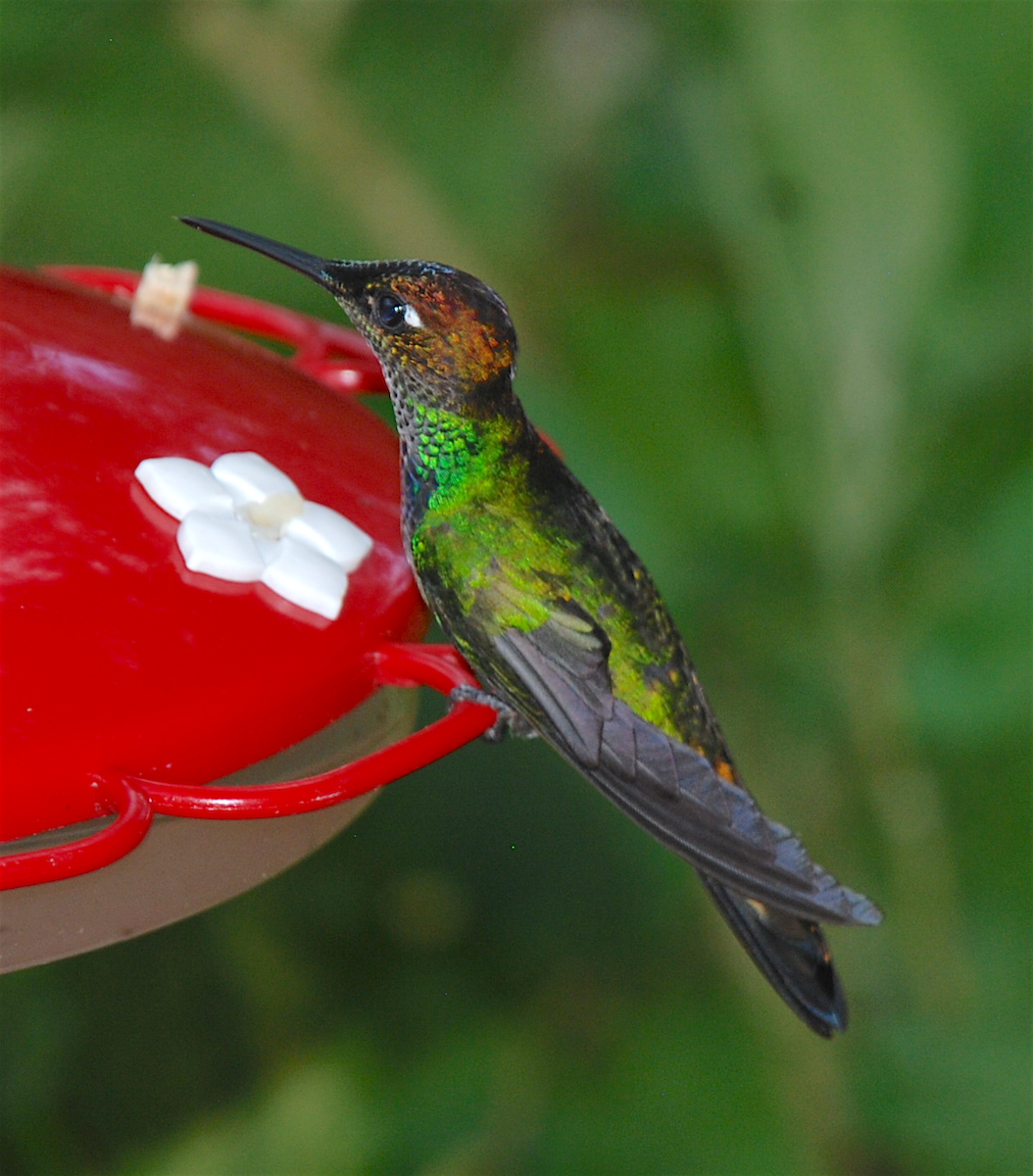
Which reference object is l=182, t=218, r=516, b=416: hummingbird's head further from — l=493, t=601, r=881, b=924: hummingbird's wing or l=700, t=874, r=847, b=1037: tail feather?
l=700, t=874, r=847, b=1037: tail feather

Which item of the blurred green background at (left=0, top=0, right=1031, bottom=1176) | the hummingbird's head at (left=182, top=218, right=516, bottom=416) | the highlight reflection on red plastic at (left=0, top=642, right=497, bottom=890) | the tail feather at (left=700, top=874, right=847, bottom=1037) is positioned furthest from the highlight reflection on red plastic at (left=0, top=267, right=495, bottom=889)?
the blurred green background at (left=0, top=0, right=1031, bottom=1176)

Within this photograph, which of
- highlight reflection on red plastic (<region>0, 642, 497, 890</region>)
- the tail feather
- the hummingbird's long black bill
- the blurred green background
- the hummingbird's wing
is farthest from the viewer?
the blurred green background

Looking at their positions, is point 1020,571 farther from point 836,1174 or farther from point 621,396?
point 836,1174

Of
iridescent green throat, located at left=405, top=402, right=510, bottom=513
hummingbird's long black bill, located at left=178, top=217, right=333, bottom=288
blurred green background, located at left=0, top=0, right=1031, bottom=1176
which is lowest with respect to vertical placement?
blurred green background, located at left=0, top=0, right=1031, bottom=1176

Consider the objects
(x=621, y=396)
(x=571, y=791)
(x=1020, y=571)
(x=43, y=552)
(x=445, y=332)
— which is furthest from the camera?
(x=571, y=791)

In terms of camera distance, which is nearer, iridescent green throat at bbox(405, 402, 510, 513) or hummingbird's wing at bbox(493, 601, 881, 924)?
hummingbird's wing at bbox(493, 601, 881, 924)

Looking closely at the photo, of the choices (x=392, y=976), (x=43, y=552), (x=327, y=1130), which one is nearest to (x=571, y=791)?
(x=392, y=976)

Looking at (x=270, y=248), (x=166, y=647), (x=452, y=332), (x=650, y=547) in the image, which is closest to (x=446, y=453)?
(x=452, y=332)
